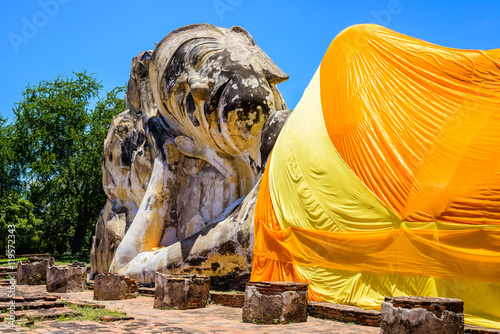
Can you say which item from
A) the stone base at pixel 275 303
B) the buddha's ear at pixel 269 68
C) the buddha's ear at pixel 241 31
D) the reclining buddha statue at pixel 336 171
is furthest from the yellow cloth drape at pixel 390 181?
Result: the buddha's ear at pixel 241 31

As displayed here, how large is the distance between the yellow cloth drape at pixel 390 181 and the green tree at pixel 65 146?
51.2 feet

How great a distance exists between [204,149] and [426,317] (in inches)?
257

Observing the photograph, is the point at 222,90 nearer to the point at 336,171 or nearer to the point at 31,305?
the point at 336,171

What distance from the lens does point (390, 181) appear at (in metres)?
6.43

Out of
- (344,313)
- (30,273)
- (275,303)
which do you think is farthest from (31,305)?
(30,273)

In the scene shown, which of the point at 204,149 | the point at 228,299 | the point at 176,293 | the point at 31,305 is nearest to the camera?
the point at 31,305

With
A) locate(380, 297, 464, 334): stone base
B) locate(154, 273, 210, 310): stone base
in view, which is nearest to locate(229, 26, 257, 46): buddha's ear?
locate(154, 273, 210, 310): stone base

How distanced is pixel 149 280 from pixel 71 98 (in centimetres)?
1595

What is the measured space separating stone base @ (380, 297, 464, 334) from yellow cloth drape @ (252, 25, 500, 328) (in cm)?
85

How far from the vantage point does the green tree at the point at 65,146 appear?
22.4 meters

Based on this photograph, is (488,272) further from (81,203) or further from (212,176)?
(81,203)

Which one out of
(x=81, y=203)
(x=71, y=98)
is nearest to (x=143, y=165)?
(x=81, y=203)

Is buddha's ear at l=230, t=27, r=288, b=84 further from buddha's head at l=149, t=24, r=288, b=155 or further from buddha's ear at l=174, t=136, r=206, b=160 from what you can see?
buddha's ear at l=174, t=136, r=206, b=160

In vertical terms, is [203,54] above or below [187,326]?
above
